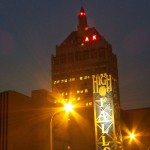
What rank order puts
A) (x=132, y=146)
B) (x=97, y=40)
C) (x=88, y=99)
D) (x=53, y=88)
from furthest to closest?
(x=97, y=40) < (x=53, y=88) < (x=88, y=99) < (x=132, y=146)

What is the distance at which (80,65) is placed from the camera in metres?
187

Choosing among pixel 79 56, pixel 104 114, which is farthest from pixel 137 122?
pixel 79 56

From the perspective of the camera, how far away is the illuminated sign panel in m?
65.2

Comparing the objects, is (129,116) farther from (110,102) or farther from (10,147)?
(10,147)

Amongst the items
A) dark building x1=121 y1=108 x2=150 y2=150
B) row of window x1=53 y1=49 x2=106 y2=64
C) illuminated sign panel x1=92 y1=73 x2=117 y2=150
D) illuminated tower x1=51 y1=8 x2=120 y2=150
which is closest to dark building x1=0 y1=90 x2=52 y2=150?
illuminated sign panel x1=92 y1=73 x2=117 y2=150

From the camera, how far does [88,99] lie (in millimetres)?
170875

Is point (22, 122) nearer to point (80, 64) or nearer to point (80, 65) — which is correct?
point (80, 65)

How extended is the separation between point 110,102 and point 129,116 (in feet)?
201

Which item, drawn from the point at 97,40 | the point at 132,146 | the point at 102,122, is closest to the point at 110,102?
the point at 102,122

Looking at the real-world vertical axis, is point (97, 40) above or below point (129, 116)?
above

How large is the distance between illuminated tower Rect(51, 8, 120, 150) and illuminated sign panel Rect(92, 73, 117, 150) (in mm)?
100294

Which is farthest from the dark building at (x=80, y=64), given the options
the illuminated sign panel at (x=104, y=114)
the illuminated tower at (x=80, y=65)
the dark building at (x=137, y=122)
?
the illuminated sign panel at (x=104, y=114)

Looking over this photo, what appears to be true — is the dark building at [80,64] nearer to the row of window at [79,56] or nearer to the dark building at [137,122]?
the row of window at [79,56]

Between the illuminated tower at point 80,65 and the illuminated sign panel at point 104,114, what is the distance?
329 ft
